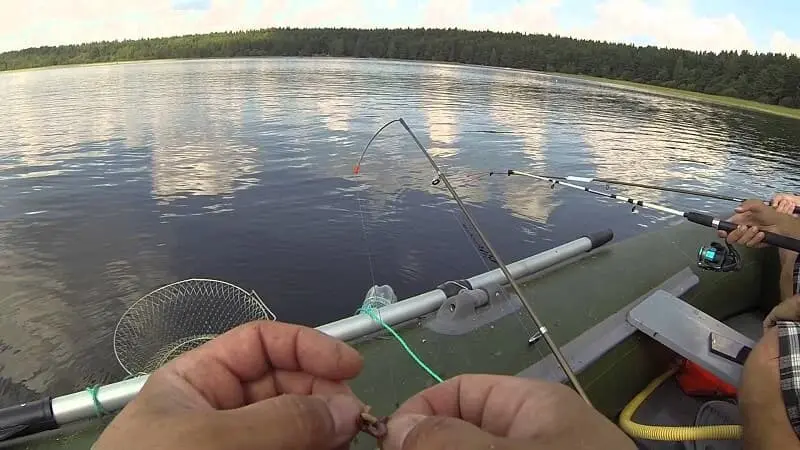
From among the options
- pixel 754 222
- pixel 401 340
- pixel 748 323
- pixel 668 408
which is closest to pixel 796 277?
pixel 754 222

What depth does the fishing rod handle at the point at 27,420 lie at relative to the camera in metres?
2.39

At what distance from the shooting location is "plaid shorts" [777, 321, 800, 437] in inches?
82.4

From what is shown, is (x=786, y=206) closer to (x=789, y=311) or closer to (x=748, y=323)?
(x=748, y=323)

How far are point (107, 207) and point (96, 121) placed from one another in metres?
12.8

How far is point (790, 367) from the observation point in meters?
2.16

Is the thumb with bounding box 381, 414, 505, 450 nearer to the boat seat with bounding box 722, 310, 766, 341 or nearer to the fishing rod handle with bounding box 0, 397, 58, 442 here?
the fishing rod handle with bounding box 0, 397, 58, 442

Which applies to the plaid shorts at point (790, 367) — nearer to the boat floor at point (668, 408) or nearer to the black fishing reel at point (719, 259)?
the boat floor at point (668, 408)

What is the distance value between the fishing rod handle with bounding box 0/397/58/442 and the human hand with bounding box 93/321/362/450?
1.94m

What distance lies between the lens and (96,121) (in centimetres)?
2183

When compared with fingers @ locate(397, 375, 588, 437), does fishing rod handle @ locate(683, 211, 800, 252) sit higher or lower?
lower

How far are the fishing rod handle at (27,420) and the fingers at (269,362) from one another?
194cm

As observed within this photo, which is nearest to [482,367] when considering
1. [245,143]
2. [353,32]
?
[245,143]

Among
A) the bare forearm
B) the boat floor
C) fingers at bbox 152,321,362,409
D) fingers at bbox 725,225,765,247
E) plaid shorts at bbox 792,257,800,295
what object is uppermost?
fingers at bbox 152,321,362,409

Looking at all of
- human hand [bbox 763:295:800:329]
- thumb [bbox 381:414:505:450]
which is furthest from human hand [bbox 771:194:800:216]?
thumb [bbox 381:414:505:450]
